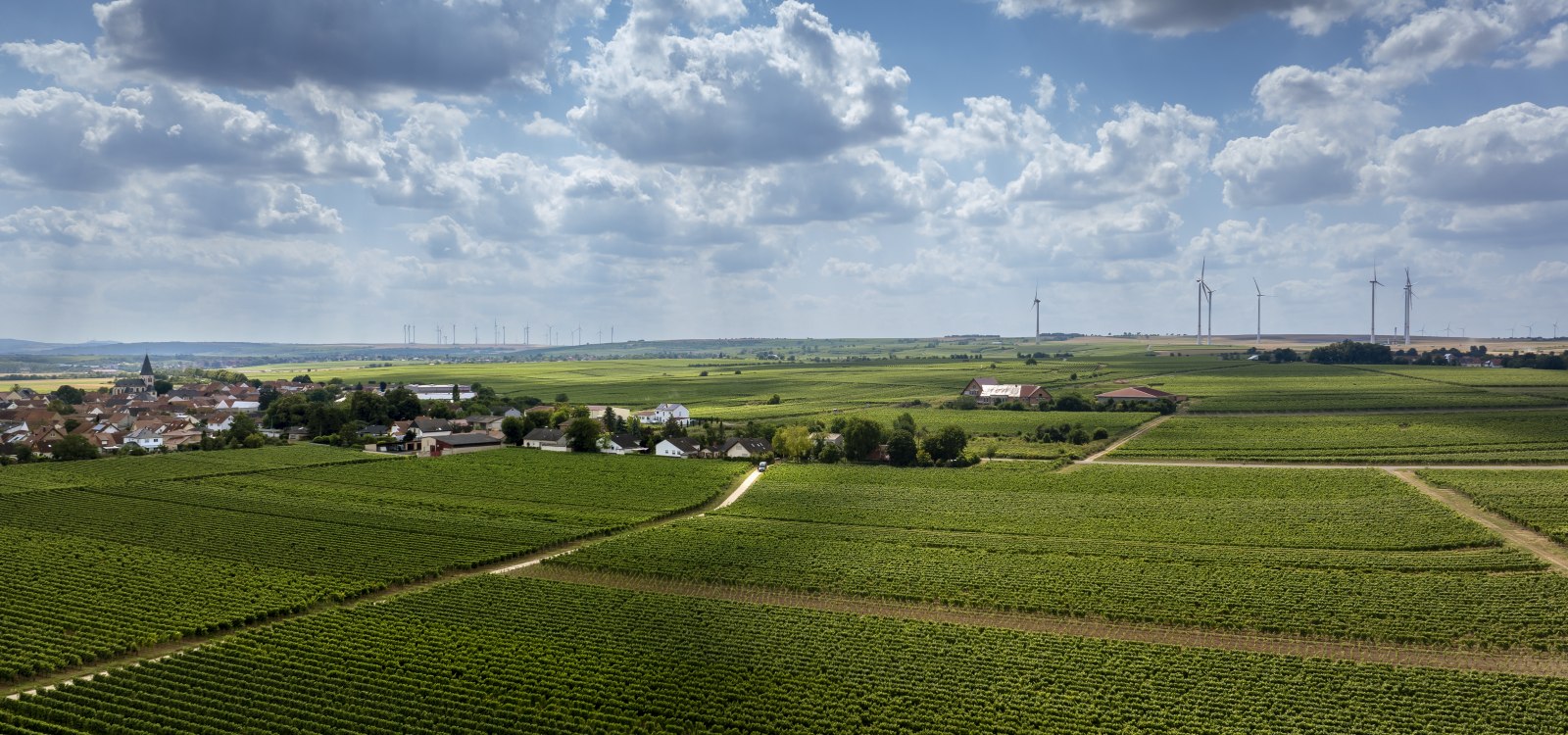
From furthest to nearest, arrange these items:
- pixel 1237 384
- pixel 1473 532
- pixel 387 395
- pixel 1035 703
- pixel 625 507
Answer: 1. pixel 1237 384
2. pixel 387 395
3. pixel 625 507
4. pixel 1473 532
5. pixel 1035 703

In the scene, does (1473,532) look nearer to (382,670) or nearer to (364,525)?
(382,670)

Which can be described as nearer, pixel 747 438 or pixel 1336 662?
pixel 1336 662

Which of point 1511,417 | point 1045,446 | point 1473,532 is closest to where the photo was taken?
point 1473,532

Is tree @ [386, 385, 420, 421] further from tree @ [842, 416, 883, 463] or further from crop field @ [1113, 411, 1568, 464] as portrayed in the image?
crop field @ [1113, 411, 1568, 464]

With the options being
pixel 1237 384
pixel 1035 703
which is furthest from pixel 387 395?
pixel 1237 384

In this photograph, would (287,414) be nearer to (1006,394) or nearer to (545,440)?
(545,440)

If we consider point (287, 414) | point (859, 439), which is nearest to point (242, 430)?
point (287, 414)
